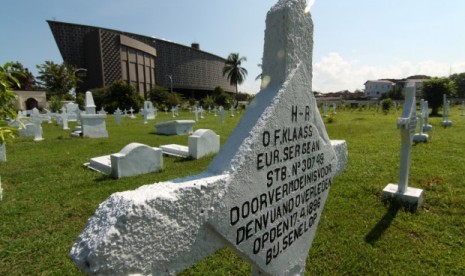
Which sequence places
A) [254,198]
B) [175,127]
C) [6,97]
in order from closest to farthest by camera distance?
[254,198]
[6,97]
[175,127]

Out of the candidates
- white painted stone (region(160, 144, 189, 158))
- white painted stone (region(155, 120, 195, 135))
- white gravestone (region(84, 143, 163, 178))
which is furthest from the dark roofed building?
white gravestone (region(84, 143, 163, 178))

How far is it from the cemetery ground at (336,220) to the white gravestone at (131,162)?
198 mm

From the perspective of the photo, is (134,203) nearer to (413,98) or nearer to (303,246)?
(303,246)

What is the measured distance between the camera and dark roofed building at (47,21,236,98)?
54.2 metres

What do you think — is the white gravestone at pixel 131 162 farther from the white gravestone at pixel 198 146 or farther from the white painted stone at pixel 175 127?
the white painted stone at pixel 175 127

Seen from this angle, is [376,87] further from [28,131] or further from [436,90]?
[28,131]

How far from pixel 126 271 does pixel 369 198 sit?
169 inches

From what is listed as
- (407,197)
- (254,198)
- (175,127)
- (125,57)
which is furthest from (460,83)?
(254,198)

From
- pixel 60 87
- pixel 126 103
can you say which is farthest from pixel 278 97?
pixel 60 87

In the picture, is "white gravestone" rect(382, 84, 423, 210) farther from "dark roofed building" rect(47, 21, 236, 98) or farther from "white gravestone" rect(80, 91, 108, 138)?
"dark roofed building" rect(47, 21, 236, 98)

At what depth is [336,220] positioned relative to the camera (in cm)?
365

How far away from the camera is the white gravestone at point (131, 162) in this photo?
216 inches

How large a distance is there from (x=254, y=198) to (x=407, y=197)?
3.63m

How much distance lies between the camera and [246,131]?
1.26m
